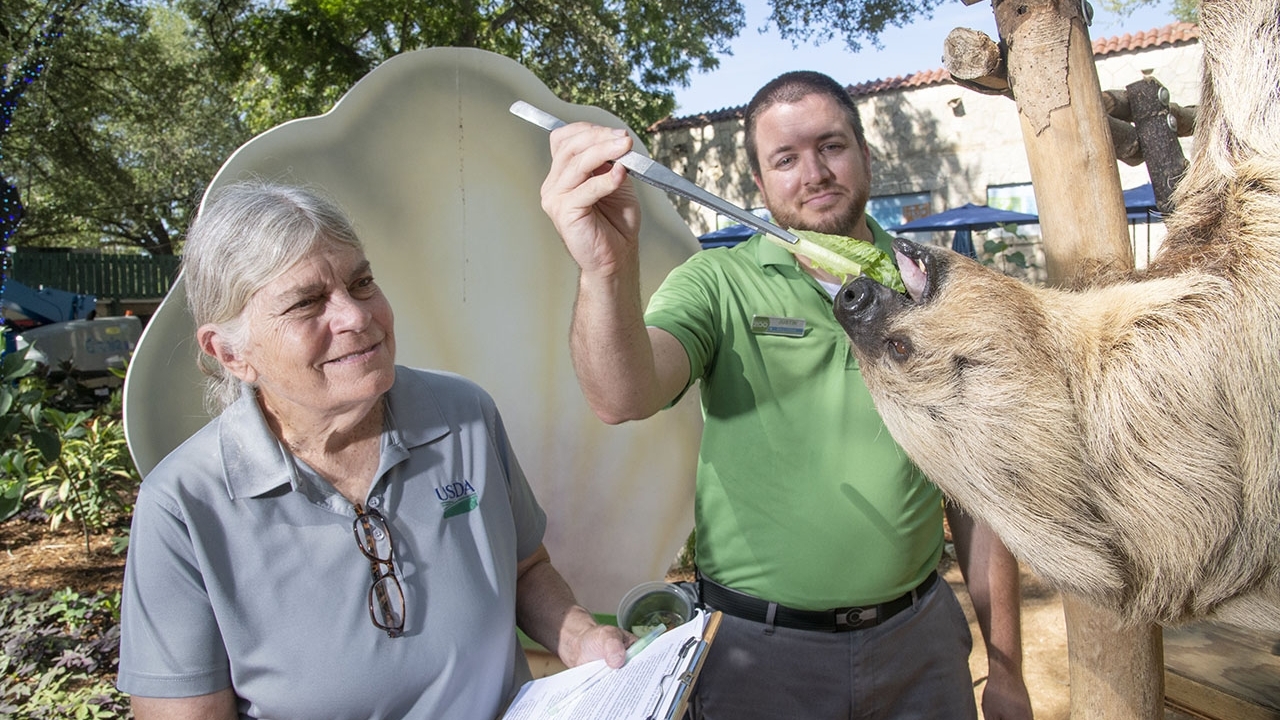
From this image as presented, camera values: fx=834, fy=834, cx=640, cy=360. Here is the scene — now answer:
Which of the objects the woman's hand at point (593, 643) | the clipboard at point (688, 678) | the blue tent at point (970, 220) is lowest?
the blue tent at point (970, 220)

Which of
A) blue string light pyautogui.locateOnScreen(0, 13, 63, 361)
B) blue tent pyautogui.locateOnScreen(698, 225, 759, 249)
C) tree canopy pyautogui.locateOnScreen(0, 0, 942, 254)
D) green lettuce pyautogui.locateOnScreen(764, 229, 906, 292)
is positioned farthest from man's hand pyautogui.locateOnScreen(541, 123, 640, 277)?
blue tent pyautogui.locateOnScreen(698, 225, 759, 249)

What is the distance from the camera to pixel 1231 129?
149cm

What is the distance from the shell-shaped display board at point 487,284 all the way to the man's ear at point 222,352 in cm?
26

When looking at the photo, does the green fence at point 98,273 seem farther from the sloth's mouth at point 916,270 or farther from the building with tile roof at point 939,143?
the sloth's mouth at point 916,270

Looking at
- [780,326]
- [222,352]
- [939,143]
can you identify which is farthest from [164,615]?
[939,143]

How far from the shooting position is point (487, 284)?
250cm

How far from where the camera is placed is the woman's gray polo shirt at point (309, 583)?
Answer: 1.49 metres

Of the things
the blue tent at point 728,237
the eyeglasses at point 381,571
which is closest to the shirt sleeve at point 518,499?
the eyeglasses at point 381,571

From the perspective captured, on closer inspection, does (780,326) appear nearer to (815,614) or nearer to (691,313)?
(691,313)

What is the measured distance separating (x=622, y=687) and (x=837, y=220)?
1.26 m

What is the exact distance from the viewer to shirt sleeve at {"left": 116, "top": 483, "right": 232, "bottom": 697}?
148 centimetres

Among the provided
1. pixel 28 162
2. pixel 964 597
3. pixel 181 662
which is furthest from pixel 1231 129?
pixel 28 162

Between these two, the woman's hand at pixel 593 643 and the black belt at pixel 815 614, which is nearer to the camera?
the woman's hand at pixel 593 643

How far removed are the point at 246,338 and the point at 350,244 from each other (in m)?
0.27
